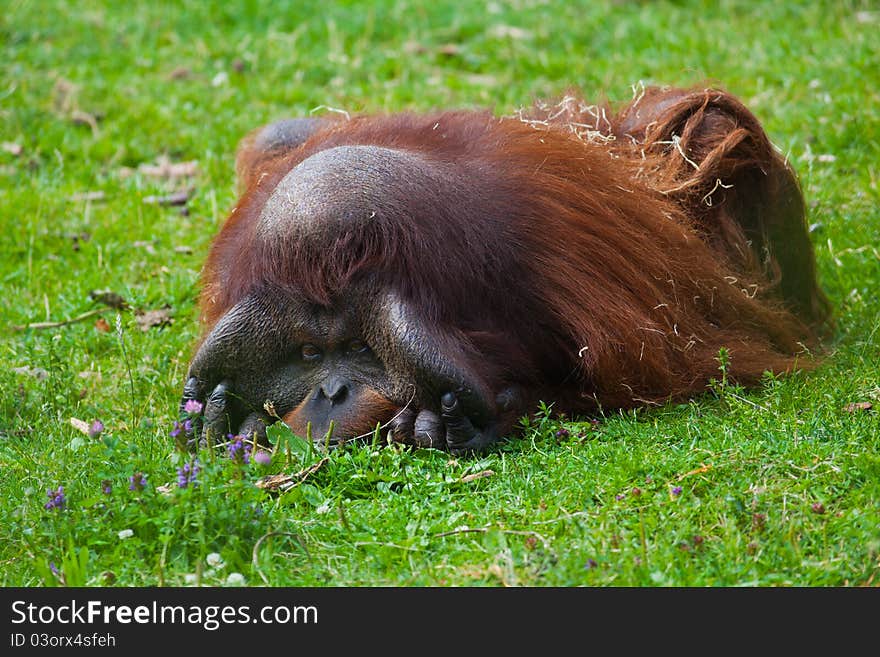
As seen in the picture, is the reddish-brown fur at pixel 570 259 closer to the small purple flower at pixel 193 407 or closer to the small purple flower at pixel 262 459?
the small purple flower at pixel 193 407

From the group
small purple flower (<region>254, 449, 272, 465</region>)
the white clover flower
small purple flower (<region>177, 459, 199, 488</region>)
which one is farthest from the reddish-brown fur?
the white clover flower

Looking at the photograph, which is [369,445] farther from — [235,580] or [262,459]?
A: [235,580]

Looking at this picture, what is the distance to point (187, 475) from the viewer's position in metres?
3.13

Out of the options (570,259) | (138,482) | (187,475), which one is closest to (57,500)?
(138,482)

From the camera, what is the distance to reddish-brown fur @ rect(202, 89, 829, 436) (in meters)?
3.66

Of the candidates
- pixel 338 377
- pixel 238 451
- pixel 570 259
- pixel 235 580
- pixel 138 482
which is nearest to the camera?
pixel 235 580

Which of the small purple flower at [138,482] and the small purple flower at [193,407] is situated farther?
the small purple flower at [193,407]

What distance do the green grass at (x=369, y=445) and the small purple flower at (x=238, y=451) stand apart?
0.05 m

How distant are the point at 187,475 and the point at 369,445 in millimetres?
616

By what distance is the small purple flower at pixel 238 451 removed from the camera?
3.25 meters

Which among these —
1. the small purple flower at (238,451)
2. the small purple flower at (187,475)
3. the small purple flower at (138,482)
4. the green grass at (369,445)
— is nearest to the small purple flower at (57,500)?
the green grass at (369,445)

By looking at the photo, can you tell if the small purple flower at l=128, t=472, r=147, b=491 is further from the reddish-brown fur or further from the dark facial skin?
the reddish-brown fur

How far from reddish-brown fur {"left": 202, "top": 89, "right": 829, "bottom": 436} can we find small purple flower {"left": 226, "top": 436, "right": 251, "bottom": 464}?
482 millimetres
